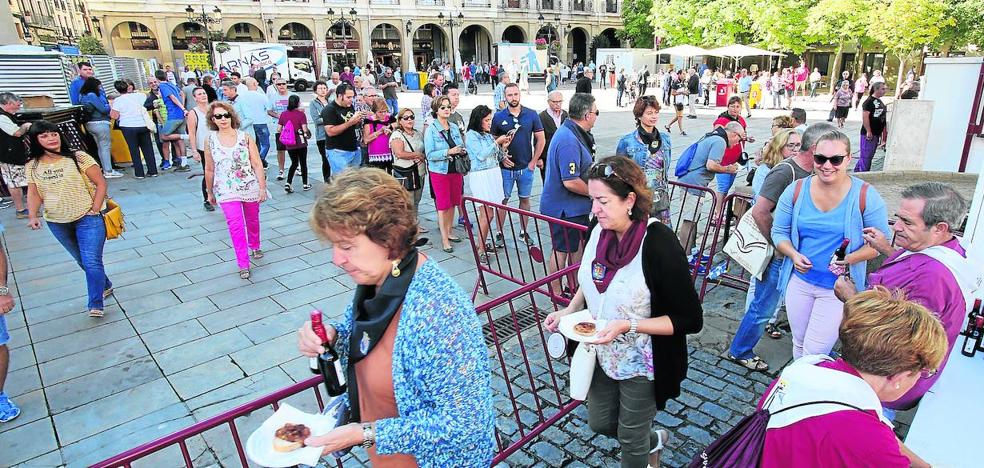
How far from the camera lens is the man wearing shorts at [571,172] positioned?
4812 millimetres

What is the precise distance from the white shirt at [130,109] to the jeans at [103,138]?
1.82ft

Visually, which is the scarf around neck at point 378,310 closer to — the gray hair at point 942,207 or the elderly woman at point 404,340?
the elderly woman at point 404,340

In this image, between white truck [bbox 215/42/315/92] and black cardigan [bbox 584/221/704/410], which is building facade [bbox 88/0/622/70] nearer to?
white truck [bbox 215/42/315/92]

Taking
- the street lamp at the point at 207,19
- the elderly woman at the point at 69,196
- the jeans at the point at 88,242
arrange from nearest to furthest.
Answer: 1. the elderly woman at the point at 69,196
2. the jeans at the point at 88,242
3. the street lamp at the point at 207,19

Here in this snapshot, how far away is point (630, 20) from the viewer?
49344 mm

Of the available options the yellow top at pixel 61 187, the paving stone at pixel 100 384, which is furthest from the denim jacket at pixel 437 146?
the paving stone at pixel 100 384

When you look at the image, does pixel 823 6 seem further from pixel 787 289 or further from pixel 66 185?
pixel 66 185

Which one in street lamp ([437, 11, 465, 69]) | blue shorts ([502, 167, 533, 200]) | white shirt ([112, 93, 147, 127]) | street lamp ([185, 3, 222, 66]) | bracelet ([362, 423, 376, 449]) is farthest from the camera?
street lamp ([437, 11, 465, 69])

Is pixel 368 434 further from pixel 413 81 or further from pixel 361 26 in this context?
pixel 361 26

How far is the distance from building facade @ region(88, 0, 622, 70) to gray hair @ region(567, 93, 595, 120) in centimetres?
3679

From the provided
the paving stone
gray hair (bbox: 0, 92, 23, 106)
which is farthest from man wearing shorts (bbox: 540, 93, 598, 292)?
gray hair (bbox: 0, 92, 23, 106)

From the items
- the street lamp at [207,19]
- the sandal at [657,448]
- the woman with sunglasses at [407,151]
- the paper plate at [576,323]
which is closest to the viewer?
the paper plate at [576,323]

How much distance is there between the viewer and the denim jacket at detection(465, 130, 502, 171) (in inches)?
260

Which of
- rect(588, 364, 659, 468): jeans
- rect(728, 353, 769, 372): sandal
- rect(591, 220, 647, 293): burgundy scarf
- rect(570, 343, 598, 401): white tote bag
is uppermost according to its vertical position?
rect(591, 220, 647, 293): burgundy scarf
